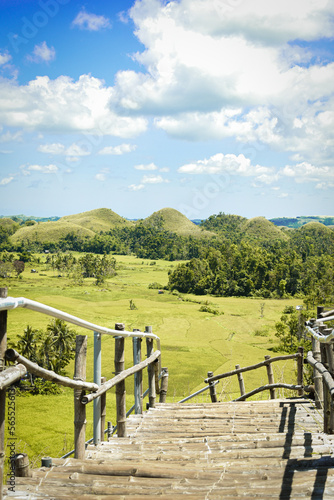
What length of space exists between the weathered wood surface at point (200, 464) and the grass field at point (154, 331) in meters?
6.19

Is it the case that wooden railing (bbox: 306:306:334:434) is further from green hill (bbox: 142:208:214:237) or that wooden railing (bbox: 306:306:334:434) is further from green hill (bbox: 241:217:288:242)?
green hill (bbox: 142:208:214:237)

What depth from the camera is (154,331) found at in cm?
3578

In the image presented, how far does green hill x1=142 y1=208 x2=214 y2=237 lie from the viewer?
162m

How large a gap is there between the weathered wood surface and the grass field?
244 inches

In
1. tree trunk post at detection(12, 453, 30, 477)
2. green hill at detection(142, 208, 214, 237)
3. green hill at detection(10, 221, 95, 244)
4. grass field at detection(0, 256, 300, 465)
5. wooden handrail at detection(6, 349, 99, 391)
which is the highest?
green hill at detection(142, 208, 214, 237)

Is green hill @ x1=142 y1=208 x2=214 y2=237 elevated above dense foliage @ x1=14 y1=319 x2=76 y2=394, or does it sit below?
above

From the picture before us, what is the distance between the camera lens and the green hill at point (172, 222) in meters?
162

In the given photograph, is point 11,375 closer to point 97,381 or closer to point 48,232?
point 97,381

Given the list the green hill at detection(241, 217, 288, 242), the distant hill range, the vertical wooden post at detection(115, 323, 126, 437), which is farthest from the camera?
the green hill at detection(241, 217, 288, 242)


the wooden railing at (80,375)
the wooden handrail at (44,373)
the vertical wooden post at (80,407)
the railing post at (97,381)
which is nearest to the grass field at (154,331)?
the wooden railing at (80,375)

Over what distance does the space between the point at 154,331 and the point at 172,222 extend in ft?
493

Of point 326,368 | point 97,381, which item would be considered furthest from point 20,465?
point 326,368

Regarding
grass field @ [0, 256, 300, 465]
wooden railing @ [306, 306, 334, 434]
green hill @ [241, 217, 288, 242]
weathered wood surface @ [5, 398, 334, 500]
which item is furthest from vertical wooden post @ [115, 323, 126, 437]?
green hill @ [241, 217, 288, 242]

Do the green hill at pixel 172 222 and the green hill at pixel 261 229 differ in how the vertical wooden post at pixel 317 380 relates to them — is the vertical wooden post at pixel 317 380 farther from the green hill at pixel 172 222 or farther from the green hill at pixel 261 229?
the green hill at pixel 172 222
